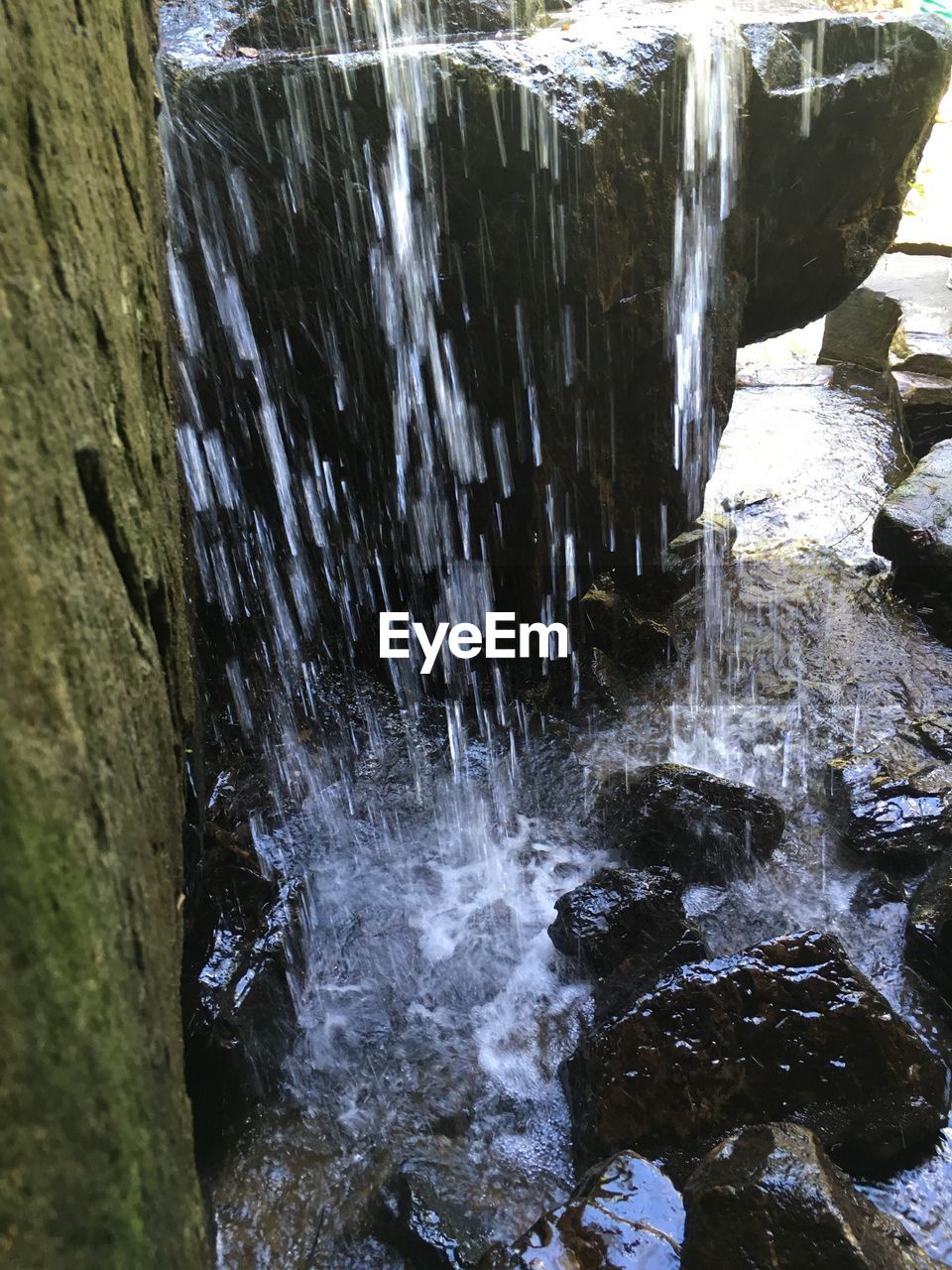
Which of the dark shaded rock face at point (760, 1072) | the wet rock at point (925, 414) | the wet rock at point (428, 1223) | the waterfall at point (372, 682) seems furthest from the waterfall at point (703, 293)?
the wet rock at point (925, 414)

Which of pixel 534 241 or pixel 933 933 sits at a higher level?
pixel 534 241

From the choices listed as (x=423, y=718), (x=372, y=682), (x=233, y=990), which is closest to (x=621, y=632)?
(x=423, y=718)

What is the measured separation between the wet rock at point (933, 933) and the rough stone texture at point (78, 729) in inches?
119

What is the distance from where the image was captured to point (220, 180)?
378cm

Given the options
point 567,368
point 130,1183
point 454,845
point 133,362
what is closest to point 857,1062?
point 454,845

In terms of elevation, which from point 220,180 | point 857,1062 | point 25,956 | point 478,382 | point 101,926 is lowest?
point 857,1062

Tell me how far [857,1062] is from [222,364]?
13.4 feet

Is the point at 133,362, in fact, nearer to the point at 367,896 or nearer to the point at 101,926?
the point at 101,926

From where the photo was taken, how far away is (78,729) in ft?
4.06

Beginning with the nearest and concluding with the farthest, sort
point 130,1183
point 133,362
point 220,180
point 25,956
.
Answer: point 25,956 < point 130,1183 < point 133,362 < point 220,180

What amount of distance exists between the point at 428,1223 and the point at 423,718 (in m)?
2.95

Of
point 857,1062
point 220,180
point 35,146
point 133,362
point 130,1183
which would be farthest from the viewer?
point 220,180

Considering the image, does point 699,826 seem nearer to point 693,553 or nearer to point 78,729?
point 693,553

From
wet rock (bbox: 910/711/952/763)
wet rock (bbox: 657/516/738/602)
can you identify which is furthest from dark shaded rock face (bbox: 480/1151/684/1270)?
wet rock (bbox: 657/516/738/602)
